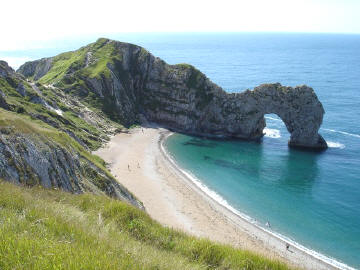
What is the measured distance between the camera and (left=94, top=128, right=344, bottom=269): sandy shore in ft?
130

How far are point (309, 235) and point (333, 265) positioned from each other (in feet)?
20.9

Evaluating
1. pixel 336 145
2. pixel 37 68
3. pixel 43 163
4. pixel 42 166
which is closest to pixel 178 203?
pixel 43 163

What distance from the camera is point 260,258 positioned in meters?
12.0

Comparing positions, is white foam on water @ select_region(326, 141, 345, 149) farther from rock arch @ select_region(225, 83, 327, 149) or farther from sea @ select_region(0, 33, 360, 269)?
rock arch @ select_region(225, 83, 327, 149)

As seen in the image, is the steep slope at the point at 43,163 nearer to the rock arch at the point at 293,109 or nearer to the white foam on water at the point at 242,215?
the white foam on water at the point at 242,215

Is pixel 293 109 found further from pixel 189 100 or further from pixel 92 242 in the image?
pixel 92 242

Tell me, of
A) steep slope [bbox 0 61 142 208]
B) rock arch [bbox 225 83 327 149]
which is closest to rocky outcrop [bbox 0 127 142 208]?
steep slope [bbox 0 61 142 208]

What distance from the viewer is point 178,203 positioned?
166 feet

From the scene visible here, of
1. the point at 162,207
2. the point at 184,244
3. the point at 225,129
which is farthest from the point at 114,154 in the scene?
the point at 184,244

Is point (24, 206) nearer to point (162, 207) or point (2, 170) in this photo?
point (2, 170)

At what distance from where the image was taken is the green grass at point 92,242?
21.1 feet

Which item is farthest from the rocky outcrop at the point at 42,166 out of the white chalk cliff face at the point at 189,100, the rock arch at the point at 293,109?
the rock arch at the point at 293,109

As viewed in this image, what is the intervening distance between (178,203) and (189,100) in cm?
4883

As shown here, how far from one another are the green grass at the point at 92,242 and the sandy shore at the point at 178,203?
57.4 ft
